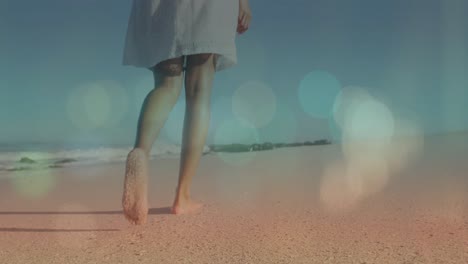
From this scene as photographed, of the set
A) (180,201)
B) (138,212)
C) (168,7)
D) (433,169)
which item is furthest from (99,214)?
(433,169)

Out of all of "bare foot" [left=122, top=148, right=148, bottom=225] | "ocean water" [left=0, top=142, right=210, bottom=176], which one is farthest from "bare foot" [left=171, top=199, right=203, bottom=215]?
"ocean water" [left=0, top=142, right=210, bottom=176]

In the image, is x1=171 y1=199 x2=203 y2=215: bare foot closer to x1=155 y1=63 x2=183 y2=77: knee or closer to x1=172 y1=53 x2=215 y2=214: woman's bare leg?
x1=172 y1=53 x2=215 y2=214: woman's bare leg

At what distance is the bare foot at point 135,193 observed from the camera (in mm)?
1720

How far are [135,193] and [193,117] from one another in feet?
1.98

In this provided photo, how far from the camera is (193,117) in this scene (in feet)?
7.30

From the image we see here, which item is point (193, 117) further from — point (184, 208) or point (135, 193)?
point (135, 193)

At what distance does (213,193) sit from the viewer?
118 inches

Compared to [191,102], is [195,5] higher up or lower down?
higher up

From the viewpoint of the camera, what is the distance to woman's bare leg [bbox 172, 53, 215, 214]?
7.26 feet

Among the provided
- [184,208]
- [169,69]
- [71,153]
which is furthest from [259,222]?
[71,153]

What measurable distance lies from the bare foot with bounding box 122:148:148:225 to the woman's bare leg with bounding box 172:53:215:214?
466 millimetres

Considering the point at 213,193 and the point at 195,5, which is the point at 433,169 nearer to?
the point at 213,193

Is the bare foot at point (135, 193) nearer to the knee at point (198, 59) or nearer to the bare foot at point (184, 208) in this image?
the bare foot at point (184, 208)

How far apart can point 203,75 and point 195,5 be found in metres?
0.32
